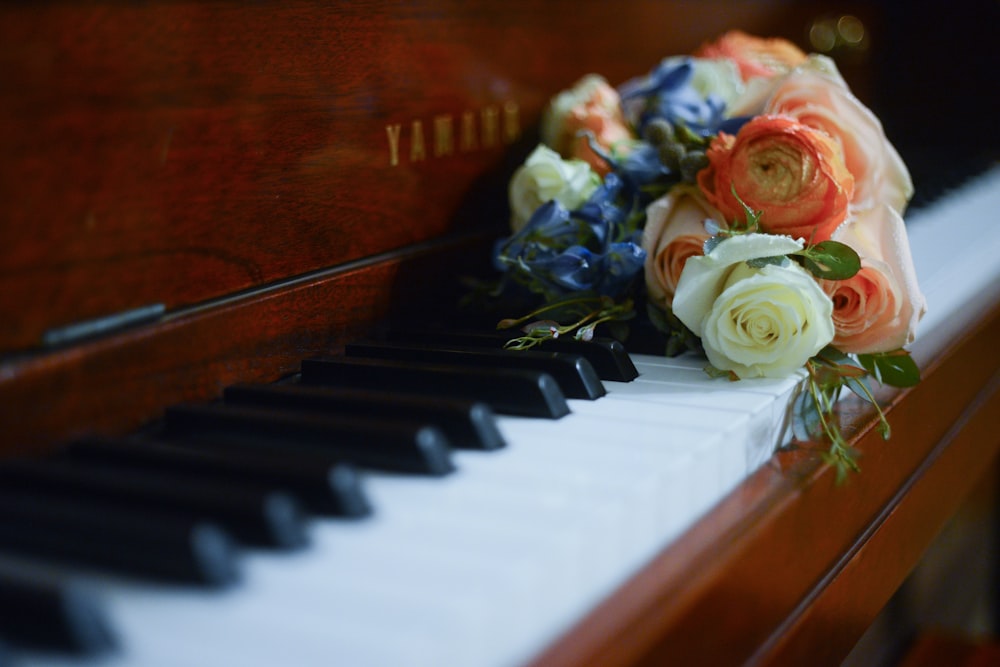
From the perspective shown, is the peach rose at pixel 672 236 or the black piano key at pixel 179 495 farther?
the peach rose at pixel 672 236

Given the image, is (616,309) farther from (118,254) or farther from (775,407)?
(118,254)

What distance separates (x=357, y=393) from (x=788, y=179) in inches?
21.3

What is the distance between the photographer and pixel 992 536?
2.92 m

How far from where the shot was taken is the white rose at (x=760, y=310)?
1069 mm

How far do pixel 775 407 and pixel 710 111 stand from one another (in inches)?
25.5

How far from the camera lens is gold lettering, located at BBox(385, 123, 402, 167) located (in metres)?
1.31

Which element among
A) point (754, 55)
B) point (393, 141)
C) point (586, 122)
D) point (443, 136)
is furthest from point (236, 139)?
point (754, 55)

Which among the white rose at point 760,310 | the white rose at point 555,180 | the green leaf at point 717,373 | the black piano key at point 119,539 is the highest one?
the white rose at point 555,180

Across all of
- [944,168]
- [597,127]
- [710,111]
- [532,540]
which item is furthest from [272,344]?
[944,168]

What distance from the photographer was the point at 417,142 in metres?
1.37

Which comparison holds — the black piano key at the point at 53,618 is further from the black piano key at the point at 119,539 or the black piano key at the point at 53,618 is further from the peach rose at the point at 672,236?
the peach rose at the point at 672,236

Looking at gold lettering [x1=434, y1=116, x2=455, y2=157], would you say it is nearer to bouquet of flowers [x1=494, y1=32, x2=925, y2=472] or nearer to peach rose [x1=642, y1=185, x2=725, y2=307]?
bouquet of flowers [x1=494, y1=32, x2=925, y2=472]

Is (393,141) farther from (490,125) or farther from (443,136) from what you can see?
(490,125)

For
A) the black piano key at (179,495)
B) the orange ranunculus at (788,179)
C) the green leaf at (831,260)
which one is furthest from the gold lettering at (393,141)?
the black piano key at (179,495)
